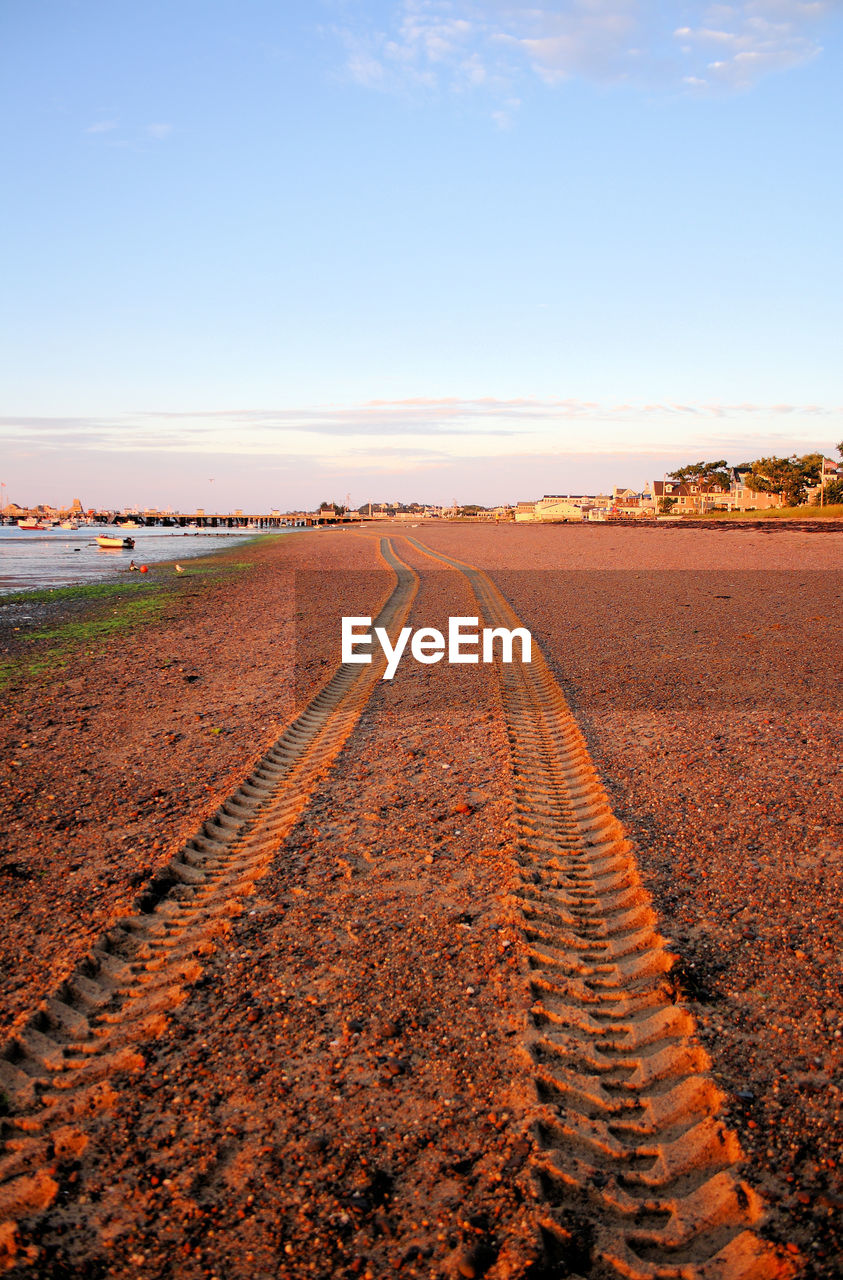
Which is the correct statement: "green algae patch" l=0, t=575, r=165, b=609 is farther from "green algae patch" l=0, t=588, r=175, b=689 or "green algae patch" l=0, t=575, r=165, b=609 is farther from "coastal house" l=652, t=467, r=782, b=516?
"coastal house" l=652, t=467, r=782, b=516

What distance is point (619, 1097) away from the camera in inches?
118

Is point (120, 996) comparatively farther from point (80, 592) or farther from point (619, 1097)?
point (80, 592)

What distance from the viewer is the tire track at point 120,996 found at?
276cm

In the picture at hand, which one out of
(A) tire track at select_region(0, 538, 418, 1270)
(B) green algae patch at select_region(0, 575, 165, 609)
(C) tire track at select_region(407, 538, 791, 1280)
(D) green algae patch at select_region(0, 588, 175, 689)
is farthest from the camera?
(B) green algae patch at select_region(0, 575, 165, 609)

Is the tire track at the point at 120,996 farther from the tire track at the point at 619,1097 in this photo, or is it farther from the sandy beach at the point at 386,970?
the tire track at the point at 619,1097

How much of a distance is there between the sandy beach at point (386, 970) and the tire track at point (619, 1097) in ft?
0.15

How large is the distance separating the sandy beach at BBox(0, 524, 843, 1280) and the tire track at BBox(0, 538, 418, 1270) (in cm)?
2

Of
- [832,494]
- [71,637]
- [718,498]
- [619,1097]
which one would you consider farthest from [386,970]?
[718,498]

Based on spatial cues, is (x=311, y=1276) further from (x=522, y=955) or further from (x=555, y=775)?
(x=555, y=775)

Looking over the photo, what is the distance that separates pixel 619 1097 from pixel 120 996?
7.20ft

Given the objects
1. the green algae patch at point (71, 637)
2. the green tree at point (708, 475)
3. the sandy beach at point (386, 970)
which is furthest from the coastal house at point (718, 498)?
the sandy beach at point (386, 970)

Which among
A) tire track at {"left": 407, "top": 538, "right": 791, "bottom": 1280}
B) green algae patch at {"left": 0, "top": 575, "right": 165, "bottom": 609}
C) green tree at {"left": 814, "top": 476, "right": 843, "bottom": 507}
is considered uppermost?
green tree at {"left": 814, "top": 476, "right": 843, "bottom": 507}

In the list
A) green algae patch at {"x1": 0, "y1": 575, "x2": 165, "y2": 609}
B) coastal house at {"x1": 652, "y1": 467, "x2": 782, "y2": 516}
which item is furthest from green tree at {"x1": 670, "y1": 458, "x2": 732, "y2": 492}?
green algae patch at {"x1": 0, "y1": 575, "x2": 165, "y2": 609}

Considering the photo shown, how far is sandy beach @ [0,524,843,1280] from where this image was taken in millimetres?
2484
